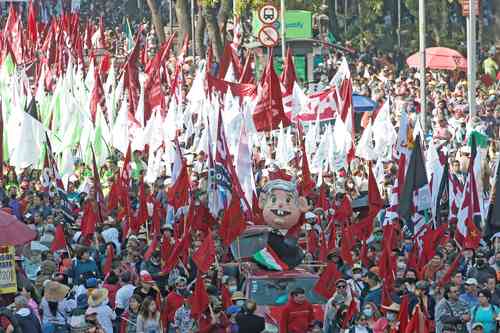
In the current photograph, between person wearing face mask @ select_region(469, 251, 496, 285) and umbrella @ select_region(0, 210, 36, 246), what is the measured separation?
182 inches

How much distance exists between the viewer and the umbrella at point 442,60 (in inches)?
1988

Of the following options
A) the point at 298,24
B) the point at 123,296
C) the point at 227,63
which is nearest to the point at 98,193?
the point at 123,296

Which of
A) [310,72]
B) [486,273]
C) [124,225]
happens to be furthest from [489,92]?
[486,273]

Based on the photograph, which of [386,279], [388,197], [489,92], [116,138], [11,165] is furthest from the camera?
[489,92]

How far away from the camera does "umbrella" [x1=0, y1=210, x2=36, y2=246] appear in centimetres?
2169

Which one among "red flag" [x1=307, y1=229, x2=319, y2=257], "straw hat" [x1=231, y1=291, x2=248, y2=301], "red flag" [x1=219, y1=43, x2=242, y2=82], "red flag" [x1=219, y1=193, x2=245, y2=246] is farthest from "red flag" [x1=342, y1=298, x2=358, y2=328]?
"red flag" [x1=219, y1=43, x2=242, y2=82]

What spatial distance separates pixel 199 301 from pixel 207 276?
238 centimetres

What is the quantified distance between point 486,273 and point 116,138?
42.6 ft

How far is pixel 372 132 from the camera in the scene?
33.9 metres

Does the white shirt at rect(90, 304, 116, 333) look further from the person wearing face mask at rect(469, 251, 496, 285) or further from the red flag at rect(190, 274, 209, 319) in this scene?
the person wearing face mask at rect(469, 251, 496, 285)

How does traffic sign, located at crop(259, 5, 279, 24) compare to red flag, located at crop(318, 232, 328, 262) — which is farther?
traffic sign, located at crop(259, 5, 279, 24)

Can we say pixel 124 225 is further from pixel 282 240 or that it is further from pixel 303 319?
pixel 303 319

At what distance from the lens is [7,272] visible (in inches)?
867

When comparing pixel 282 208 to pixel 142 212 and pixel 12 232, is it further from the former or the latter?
pixel 12 232
